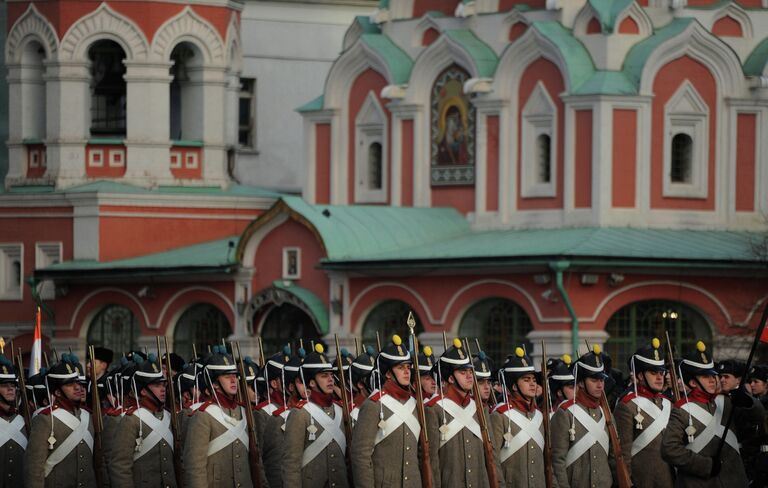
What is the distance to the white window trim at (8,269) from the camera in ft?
162

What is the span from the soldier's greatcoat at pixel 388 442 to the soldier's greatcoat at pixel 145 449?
101 inches

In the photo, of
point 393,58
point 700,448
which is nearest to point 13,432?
point 700,448

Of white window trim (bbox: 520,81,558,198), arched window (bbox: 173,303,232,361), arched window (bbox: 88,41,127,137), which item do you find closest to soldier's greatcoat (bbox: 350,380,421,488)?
white window trim (bbox: 520,81,558,198)

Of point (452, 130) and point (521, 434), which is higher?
point (452, 130)

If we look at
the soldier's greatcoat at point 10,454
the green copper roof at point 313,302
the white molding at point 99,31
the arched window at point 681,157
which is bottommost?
the soldier's greatcoat at point 10,454

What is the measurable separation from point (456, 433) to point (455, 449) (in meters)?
0.15

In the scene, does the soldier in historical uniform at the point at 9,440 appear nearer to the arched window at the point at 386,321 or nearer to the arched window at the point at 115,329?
the arched window at the point at 386,321

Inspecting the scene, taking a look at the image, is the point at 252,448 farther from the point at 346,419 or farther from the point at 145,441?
the point at 145,441

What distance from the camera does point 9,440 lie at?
966 inches

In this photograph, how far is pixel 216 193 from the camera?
49594 millimetres

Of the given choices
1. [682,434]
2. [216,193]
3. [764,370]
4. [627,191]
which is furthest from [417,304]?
[682,434]

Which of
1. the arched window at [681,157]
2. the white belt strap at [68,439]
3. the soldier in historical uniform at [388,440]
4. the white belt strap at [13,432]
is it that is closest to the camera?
the soldier in historical uniform at [388,440]

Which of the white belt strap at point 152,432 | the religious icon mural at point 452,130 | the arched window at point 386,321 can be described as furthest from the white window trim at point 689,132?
the white belt strap at point 152,432

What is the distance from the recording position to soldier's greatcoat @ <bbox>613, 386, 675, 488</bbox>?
75.6ft
